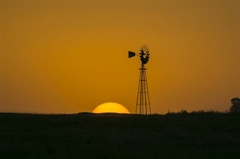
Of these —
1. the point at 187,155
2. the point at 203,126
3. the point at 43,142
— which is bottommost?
the point at 187,155

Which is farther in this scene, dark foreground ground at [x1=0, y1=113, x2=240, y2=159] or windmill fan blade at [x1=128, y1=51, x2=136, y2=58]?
windmill fan blade at [x1=128, y1=51, x2=136, y2=58]

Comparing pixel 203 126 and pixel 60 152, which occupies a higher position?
pixel 203 126

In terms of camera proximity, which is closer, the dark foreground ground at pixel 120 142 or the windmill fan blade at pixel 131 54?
the dark foreground ground at pixel 120 142

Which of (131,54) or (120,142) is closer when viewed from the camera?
(120,142)

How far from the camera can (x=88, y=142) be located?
26.4m

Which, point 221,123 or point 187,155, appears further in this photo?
point 221,123

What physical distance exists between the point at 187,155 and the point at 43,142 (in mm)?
7689

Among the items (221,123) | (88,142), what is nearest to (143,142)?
(88,142)

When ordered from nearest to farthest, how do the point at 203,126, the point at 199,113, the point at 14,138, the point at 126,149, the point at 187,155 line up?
1. the point at 187,155
2. the point at 126,149
3. the point at 14,138
4. the point at 203,126
5. the point at 199,113

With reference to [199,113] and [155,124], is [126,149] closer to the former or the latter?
[155,124]

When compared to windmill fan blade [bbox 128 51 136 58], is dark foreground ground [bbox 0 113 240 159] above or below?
below

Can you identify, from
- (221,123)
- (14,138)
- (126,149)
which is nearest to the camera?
(126,149)

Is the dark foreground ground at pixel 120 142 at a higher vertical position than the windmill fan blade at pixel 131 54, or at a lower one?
lower

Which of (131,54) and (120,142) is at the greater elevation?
(131,54)
